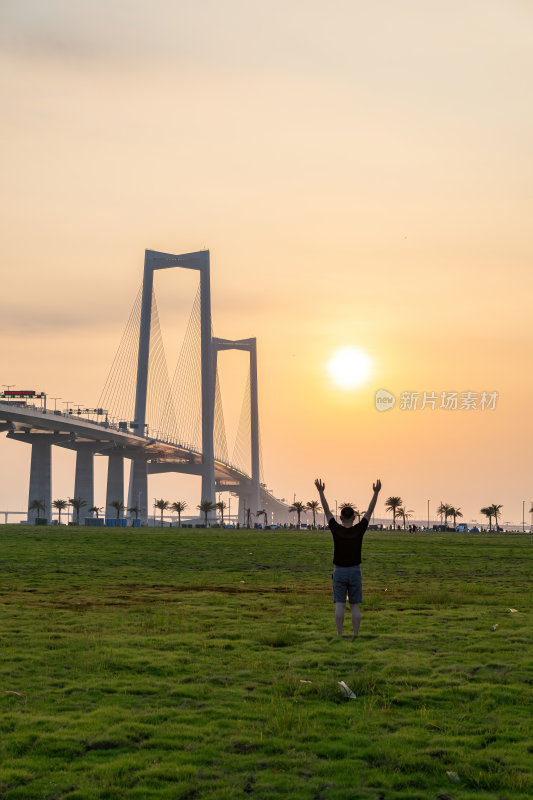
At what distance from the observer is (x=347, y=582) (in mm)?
15102

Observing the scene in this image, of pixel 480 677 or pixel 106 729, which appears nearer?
pixel 106 729

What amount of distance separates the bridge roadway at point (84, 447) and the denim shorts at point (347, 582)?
101 meters

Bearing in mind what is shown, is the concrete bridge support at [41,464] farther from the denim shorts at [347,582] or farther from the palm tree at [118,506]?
the denim shorts at [347,582]

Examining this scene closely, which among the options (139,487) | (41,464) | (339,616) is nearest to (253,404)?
(139,487)

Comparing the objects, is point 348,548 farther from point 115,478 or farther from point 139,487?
point 139,487

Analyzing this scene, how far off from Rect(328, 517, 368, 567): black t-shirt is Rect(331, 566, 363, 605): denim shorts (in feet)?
0.36

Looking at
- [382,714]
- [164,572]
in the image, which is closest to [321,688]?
[382,714]

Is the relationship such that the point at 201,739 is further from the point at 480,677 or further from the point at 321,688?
the point at 480,677

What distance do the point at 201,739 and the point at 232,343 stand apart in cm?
18703

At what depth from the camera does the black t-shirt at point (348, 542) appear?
1473cm

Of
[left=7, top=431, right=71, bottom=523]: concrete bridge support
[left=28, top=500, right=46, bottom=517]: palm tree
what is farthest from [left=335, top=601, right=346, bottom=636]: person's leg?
[left=7, top=431, right=71, bottom=523]: concrete bridge support

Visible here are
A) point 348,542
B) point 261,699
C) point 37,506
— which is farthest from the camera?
point 37,506

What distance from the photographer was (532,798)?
783cm

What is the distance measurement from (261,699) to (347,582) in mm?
3956
